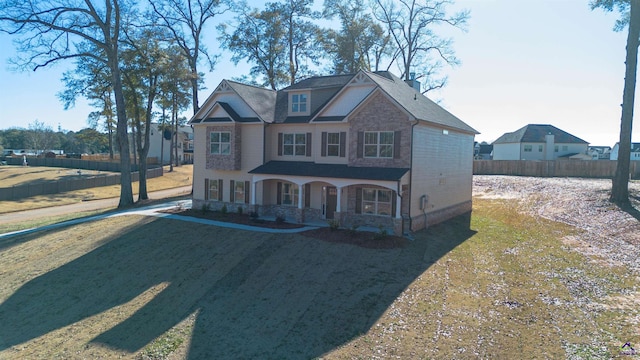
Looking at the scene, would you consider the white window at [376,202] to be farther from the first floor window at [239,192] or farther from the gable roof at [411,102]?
the first floor window at [239,192]

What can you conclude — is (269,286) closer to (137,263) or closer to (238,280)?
(238,280)

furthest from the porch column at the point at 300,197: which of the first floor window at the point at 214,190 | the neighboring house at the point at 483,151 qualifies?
the neighboring house at the point at 483,151

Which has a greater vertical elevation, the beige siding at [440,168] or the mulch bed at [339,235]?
the beige siding at [440,168]

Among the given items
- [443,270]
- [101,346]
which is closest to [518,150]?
[443,270]

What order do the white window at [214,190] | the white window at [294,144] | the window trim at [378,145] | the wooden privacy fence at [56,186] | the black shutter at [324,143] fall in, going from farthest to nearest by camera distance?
the wooden privacy fence at [56,186] < the white window at [214,190] < the white window at [294,144] < the black shutter at [324,143] < the window trim at [378,145]

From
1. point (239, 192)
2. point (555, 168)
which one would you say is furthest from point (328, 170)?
point (555, 168)
